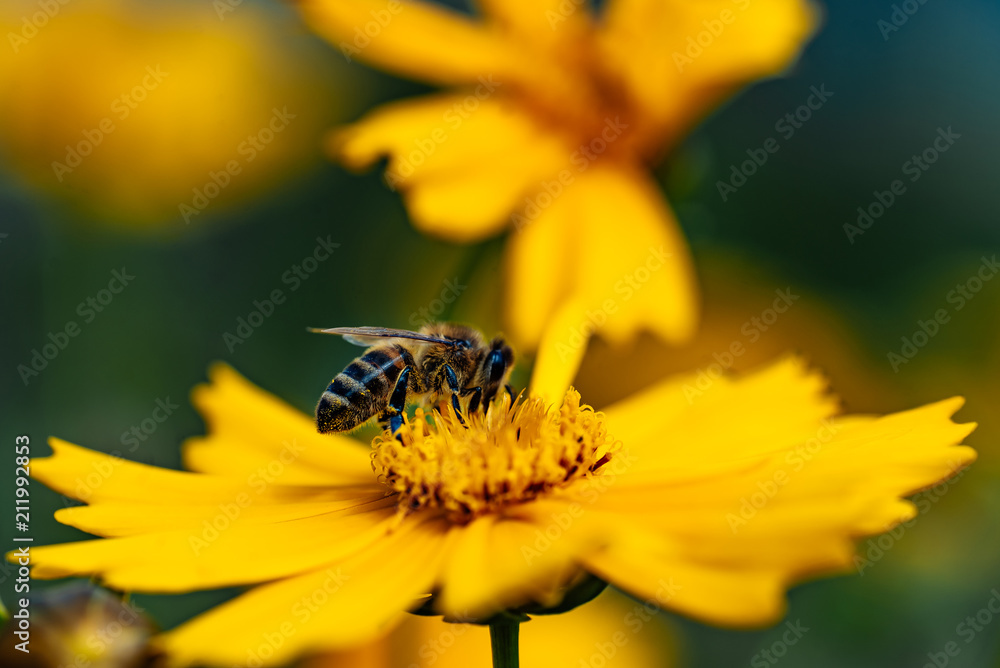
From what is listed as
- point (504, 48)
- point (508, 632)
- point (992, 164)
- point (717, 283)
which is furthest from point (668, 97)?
point (508, 632)

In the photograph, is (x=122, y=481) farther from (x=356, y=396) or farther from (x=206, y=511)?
(x=356, y=396)

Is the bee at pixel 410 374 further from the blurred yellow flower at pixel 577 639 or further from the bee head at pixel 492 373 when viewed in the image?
the blurred yellow flower at pixel 577 639

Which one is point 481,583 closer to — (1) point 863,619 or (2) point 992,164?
(1) point 863,619

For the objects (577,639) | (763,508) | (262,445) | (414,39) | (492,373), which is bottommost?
(577,639)

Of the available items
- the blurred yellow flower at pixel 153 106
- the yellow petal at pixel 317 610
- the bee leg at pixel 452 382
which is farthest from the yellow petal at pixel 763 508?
the blurred yellow flower at pixel 153 106

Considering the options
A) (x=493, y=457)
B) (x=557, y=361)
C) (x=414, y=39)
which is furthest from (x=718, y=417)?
(x=414, y=39)

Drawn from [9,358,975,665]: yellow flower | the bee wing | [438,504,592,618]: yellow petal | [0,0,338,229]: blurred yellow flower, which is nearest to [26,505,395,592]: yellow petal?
[9,358,975,665]: yellow flower

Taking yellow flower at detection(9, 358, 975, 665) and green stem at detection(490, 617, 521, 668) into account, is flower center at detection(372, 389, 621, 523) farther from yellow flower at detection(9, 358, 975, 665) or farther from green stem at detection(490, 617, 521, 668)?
green stem at detection(490, 617, 521, 668)
